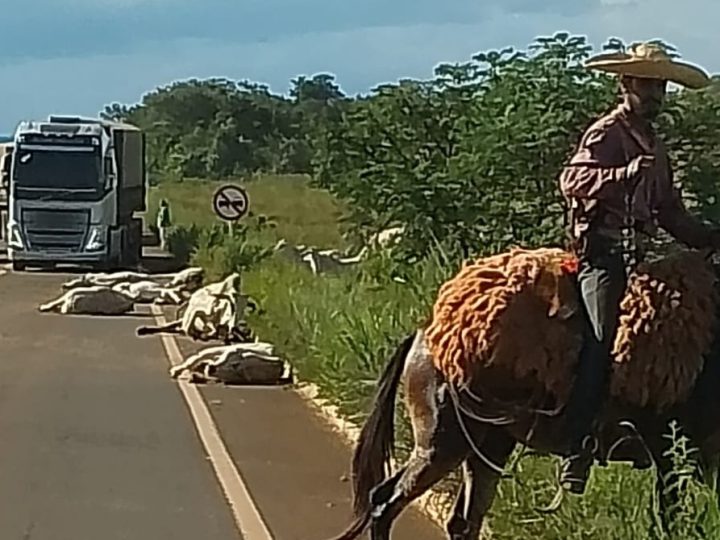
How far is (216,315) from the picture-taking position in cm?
2361

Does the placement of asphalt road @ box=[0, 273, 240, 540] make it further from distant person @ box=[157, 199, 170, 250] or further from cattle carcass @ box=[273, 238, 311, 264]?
distant person @ box=[157, 199, 170, 250]

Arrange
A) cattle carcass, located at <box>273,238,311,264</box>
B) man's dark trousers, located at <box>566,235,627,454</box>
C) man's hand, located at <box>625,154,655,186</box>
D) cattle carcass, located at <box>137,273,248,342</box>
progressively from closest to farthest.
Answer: man's hand, located at <box>625,154,655,186</box> → man's dark trousers, located at <box>566,235,627,454</box> → cattle carcass, located at <box>137,273,248,342</box> → cattle carcass, located at <box>273,238,311,264</box>

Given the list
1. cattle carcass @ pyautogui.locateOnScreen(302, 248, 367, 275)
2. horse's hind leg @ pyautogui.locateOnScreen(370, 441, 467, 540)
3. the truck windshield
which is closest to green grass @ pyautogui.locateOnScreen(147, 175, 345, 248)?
the truck windshield

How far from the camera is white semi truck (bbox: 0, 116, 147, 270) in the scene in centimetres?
3900

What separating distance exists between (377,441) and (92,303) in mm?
19316

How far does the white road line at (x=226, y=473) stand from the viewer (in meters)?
11.4

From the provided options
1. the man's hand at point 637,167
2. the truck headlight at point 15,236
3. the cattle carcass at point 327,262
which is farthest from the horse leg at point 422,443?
the truck headlight at point 15,236

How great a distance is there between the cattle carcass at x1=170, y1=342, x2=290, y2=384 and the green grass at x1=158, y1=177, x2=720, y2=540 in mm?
246

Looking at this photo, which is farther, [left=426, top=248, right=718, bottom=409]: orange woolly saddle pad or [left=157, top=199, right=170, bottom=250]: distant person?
[left=157, top=199, right=170, bottom=250]: distant person

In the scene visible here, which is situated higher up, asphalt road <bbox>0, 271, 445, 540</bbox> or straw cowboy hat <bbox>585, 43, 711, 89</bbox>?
straw cowboy hat <bbox>585, 43, 711, 89</bbox>

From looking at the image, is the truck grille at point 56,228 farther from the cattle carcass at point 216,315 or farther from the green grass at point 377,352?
the cattle carcass at point 216,315

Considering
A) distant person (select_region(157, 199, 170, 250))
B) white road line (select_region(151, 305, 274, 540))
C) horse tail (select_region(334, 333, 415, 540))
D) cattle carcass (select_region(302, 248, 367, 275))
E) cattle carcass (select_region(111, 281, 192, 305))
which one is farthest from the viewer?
distant person (select_region(157, 199, 170, 250))

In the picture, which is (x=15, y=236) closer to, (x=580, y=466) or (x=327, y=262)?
(x=327, y=262)

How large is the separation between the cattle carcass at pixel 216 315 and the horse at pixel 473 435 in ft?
43.8
